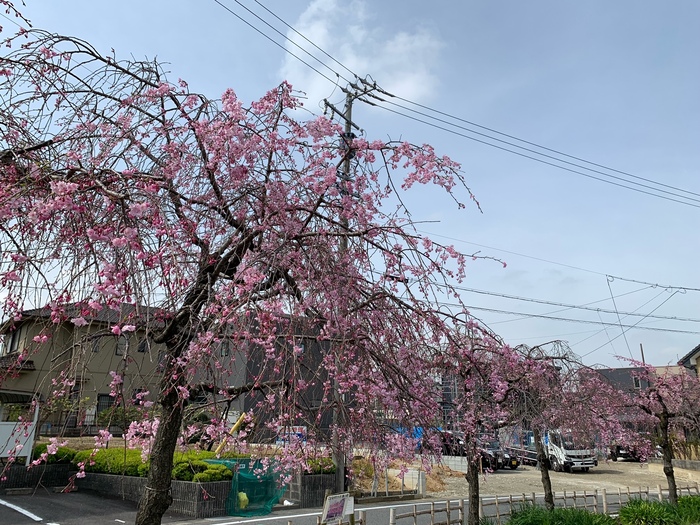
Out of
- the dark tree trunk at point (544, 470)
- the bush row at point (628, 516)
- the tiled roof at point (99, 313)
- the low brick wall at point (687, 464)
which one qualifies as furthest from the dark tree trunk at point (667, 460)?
the low brick wall at point (687, 464)

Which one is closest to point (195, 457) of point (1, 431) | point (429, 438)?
point (1, 431)

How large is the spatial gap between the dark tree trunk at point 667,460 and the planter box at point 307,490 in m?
8.76

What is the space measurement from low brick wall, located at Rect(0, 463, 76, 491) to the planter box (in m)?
6.06

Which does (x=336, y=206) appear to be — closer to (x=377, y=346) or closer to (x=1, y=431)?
(x=377, y=346)

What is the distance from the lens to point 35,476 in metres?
13.2

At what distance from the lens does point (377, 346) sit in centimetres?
474

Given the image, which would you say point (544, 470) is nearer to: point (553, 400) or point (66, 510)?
point (553, 400)

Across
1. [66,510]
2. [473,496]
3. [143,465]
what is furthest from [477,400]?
[66,510]

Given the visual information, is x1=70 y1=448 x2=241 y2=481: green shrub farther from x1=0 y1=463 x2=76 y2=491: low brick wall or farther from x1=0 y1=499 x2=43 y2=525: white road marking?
x1=0 y1=499 x2=43 y2=525: white road marking

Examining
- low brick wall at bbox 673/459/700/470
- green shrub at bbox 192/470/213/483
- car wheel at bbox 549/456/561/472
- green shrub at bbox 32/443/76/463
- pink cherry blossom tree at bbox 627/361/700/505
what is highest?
pink cherry blossom tree at bbox 627/361/700/505

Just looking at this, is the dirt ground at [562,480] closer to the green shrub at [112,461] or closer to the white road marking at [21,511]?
the green shrub at [112,461]

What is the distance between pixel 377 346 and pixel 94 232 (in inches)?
→ 105

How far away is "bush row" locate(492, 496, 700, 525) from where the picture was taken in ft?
30.7

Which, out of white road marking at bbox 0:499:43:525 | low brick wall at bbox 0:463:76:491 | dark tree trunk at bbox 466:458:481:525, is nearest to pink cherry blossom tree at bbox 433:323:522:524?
dark tree trunk at bbox 466:458:481:525
